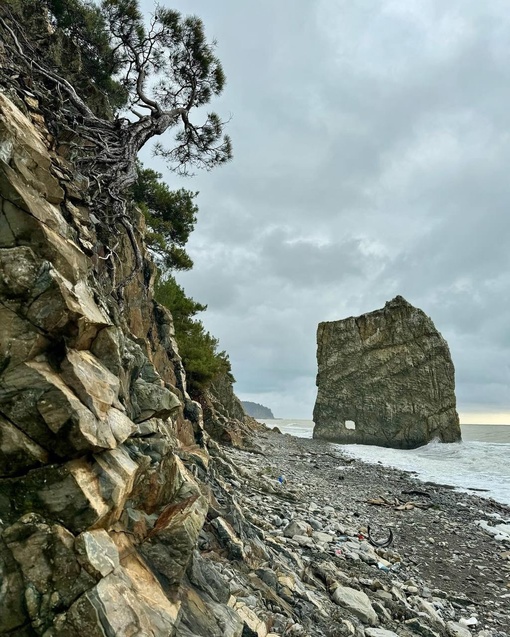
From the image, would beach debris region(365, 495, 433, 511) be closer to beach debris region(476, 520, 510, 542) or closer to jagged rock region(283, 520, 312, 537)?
beach debris region(476, 520, 510, 542)

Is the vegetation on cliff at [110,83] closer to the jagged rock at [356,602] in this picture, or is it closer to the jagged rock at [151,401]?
the jagged rock at [151,401]

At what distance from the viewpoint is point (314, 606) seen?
644 cm

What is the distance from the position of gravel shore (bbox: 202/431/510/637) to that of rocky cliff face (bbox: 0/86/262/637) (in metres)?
1.90

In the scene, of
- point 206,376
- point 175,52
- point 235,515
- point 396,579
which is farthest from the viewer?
point 206,376

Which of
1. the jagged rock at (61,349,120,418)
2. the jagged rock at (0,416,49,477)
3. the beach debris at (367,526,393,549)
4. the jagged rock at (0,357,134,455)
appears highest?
the jagged rock at (61,349,120,418)

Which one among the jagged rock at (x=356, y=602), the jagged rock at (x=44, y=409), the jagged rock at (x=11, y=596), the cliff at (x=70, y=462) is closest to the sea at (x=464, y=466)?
the jagged rock at (x=356, y=602)

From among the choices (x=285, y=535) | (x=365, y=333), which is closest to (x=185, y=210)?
(x=285, y=535)

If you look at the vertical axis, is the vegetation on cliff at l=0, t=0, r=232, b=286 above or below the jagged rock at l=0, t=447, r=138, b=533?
above

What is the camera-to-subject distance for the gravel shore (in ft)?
21.5

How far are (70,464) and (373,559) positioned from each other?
8398 millimetres

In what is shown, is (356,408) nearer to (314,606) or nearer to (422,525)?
(422,525)

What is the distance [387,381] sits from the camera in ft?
164

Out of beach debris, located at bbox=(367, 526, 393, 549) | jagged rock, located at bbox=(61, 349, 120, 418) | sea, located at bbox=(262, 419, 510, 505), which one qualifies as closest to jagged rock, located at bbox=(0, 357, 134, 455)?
jagged rock, located at bbox=(61, 349, 120, 418)

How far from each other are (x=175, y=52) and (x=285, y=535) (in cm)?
1406
